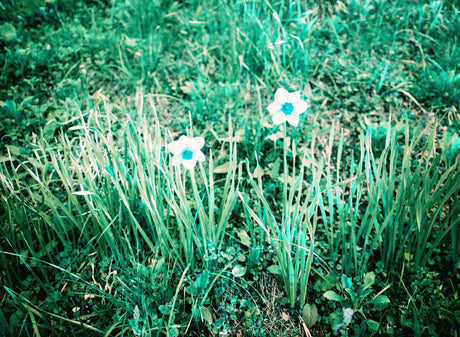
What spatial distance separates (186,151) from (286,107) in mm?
408

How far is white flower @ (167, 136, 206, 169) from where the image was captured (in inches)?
45.2

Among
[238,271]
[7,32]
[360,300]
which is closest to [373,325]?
[360,300]

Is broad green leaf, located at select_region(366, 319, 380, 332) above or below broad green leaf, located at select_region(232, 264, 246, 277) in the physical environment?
below

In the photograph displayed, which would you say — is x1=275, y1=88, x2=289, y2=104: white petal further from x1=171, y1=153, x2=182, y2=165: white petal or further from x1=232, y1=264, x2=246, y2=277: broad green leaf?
x1=232, y1=264, x2=246, y2=277: broad green leaf

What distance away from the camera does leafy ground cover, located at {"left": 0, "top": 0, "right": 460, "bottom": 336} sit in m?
1.20

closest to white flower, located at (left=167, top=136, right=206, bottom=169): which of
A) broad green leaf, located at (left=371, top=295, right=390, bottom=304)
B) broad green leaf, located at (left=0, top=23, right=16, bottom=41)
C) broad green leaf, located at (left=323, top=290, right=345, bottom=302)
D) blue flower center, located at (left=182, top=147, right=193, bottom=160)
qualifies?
blue flower center, located at (left=182, top=147, right=193, bottom=160)

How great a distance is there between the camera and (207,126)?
1839mm

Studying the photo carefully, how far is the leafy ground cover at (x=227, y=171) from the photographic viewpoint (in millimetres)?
1200

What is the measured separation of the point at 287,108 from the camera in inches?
49.1

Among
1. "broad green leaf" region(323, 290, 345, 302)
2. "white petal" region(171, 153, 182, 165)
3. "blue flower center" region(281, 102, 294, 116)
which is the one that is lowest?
"broad green leaf" region(323, 290, 345, 302)

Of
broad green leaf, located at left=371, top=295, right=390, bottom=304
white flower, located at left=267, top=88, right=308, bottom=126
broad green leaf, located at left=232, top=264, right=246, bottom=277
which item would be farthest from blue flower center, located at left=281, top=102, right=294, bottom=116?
broad green leaf, located at left=371, top=295, right=390, bottom=304

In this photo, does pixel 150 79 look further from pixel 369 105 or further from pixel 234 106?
pixel 369 105

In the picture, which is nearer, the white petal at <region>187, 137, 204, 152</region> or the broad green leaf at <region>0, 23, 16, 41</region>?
the white petal at <region>187, 137, 204, 152</region>

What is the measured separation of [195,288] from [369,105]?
56.6 inches
